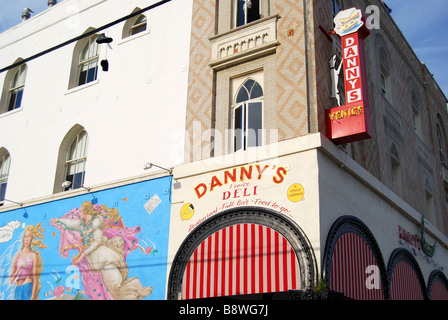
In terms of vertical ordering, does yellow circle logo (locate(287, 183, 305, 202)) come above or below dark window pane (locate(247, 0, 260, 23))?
below

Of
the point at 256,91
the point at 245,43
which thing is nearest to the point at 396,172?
the point at 256,91

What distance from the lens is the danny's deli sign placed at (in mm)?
12648

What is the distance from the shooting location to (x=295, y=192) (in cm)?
1192

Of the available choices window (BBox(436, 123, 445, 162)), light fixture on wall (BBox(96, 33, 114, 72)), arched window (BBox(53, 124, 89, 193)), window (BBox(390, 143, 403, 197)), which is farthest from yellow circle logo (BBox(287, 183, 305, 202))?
window (BBox(436, 123, 445, 162))

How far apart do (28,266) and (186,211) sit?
237 inches

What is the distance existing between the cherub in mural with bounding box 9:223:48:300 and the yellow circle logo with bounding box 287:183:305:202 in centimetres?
821

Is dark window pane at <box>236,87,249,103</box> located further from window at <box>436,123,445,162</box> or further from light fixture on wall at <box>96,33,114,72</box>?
window at <box>436,123,445,162</box>
